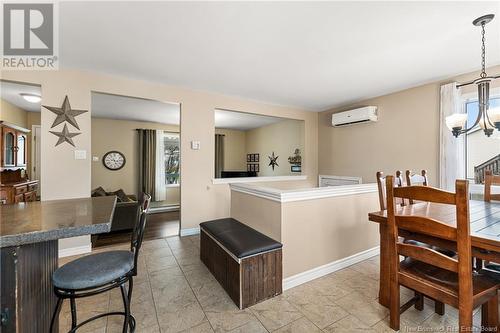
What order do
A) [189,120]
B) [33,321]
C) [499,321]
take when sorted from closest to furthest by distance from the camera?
1. [33,321]
2. [499,321]
3. [189,120]

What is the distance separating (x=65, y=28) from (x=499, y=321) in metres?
4.17

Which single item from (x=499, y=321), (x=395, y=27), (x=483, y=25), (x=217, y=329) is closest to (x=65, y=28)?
(x=217, y=329)

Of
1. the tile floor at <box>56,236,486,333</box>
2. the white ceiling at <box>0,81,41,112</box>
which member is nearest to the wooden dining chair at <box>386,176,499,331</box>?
the tile floor at <box>56,236,486,333</box>

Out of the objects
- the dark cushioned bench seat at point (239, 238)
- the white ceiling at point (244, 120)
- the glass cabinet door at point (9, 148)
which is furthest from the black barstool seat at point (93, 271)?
the white ceiling at point (244, 120)

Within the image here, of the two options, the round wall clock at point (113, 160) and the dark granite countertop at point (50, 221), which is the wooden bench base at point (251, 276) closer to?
the dark granite countertop at point (50, 221)

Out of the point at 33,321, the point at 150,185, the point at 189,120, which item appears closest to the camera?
the point at 33,321

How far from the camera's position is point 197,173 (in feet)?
12.5

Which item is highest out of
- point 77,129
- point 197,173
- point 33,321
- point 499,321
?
point 77,129

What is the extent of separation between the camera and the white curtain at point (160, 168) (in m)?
6.16

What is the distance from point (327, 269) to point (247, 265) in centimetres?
109

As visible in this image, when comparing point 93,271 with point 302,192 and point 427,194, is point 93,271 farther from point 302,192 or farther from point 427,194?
point 427,194

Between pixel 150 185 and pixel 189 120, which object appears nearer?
pixel 189 120

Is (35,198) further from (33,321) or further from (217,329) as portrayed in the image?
(217,329)

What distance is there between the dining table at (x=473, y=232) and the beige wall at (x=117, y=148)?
6096mm
